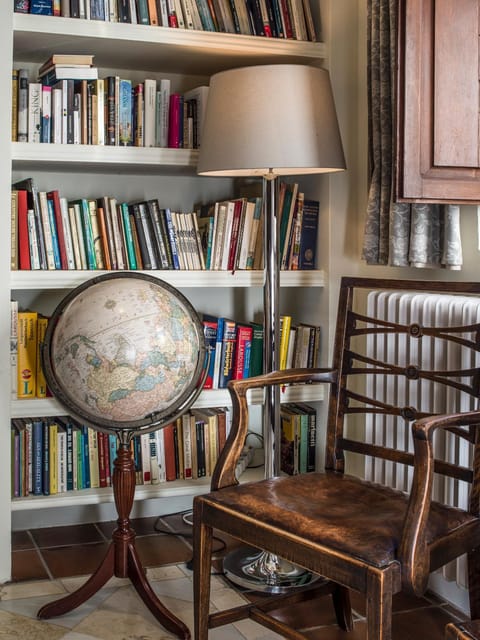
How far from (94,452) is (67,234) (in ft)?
2.53

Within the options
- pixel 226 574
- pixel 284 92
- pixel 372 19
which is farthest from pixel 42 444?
pixel 372 19

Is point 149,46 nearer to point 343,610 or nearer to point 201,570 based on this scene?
point 201,570

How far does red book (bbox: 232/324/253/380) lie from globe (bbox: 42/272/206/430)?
658 mm

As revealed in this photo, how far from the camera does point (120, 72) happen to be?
3281 mm

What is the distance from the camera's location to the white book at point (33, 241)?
2.84m


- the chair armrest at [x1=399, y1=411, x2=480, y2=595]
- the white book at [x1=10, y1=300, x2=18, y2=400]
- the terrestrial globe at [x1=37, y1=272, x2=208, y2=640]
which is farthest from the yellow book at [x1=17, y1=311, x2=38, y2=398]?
the chair armrest at [x1=399, y1=411, x2=480, y2=595]

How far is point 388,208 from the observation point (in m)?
2.63

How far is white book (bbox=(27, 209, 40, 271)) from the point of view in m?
2.84

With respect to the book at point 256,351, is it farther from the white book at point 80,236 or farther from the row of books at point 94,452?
the white book at point 80,236

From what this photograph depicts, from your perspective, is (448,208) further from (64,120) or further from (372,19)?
(64,120)

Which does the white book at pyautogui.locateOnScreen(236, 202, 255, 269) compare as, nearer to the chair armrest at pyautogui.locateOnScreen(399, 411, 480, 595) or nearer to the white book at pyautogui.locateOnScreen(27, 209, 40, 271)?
the white book at pyautogui.locateOnScreen(27, 209, 40, 271)

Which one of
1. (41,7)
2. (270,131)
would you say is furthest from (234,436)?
(41,7)

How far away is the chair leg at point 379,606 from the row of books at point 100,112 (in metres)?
1.82

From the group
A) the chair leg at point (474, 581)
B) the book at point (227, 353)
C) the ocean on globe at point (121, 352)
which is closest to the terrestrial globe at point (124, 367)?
the ocean on globe at point (121, 352)
